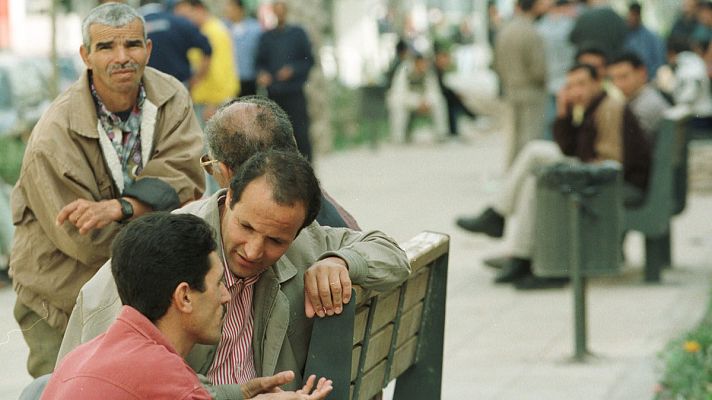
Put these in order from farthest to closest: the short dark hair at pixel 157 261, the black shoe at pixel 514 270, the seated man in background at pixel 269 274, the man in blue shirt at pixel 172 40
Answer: the man in blue shirt at pixel 172 40
the black shoe at pixel 514 270
the seated man in background at pixel 269 274
the short dark hair at pixel 157 261

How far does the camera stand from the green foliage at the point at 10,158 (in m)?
12.0

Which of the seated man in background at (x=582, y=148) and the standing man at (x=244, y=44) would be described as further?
the standing man at (x=244, y=44)

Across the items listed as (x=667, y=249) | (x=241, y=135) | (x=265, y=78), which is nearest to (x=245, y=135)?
(x=241, y=135)

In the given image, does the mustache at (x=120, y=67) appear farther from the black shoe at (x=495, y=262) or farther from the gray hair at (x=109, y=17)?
the black shoe at (x=495, y=262)

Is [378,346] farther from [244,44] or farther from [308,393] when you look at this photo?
[244,44]

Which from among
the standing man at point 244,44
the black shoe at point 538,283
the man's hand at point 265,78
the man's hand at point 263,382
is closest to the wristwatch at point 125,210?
the man's hand at point 263,382

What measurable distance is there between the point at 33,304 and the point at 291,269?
151 cm

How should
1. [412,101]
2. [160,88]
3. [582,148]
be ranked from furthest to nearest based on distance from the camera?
[412,101]
[582,148]
[160,88]

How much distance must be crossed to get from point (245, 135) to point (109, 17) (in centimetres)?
112

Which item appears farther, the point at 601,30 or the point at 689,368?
the point at 601,30

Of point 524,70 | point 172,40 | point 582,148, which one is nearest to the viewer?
point 582,148

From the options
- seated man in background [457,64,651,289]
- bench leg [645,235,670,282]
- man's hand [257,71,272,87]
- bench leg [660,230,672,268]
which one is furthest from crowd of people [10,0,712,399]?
man's hand [257,71,272,87]

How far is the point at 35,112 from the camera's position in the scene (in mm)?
13055

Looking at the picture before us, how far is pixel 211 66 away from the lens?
1276cm
